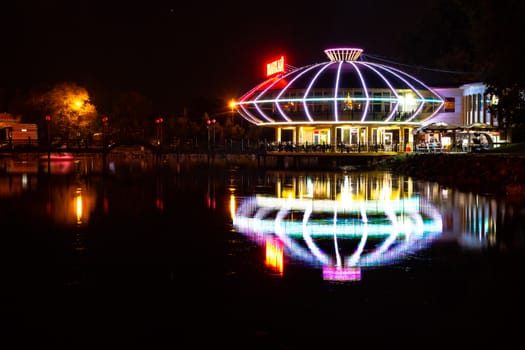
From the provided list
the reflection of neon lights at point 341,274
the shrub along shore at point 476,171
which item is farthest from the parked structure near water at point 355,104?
the reflection of neon lights at point 341,274

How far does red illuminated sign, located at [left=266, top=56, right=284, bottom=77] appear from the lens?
263 feet

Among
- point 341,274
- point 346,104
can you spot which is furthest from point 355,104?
point 341,274

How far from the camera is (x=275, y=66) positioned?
A: 81500 millimetres

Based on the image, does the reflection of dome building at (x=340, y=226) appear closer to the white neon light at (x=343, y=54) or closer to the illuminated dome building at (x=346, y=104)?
the illuminated dome building at (x=346, y=104)

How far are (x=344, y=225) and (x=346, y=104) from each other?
50.5 meters

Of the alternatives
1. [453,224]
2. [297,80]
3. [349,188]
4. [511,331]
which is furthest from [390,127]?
[511,331]

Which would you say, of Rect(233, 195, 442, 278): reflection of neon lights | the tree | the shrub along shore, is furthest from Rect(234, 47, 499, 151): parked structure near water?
Rect(233, 195, 442, 278): reflection of neon lights

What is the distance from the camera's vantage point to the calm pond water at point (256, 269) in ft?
33.1

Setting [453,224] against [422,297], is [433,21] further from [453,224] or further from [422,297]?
[422,297]

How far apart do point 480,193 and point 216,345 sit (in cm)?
2428

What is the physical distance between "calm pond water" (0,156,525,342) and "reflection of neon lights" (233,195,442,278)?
0.06 m

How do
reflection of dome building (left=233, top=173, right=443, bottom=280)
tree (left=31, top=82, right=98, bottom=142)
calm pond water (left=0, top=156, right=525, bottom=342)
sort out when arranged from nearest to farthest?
calm pond water (left=0, top=156, right=525, bottom=342), reflection of dome building (left=233, top=173, right=443, bottom=280), tree (left=31, top=82, right=98, bottom=142)

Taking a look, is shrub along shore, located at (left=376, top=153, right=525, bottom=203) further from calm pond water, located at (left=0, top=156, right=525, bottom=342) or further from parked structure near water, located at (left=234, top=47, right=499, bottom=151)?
parked structure near water, located at (left=234, top=47, right=499, bottom=151)

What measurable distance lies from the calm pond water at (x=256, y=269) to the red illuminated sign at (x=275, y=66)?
2171 inches
